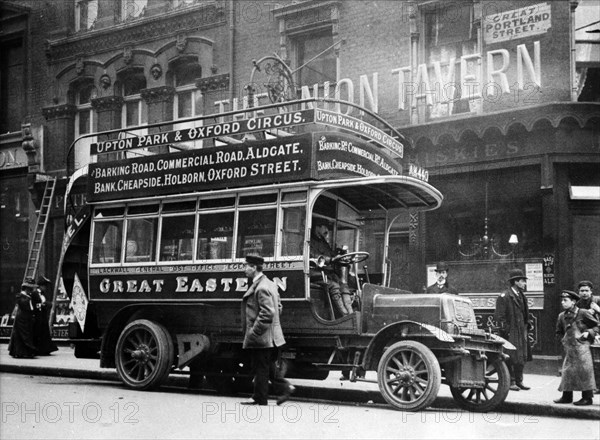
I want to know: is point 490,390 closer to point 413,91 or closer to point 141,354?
point 141,354

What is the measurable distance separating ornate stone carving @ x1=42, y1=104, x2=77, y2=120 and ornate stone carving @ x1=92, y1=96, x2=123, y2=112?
2.71ft

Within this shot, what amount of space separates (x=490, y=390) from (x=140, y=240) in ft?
17.1

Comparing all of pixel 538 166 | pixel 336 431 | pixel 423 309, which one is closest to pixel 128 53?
pixel 538 166

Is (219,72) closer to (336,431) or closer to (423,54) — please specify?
(423,54)

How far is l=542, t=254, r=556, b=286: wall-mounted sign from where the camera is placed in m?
13.2

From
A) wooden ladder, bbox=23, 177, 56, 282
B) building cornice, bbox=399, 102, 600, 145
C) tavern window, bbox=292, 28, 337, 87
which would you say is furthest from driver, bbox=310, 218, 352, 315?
wooden ladder, bbox=23, 177, 56, 282

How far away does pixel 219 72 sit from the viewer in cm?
1808

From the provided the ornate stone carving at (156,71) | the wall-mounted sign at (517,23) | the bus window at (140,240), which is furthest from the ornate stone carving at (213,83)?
the bus window at (140,240)

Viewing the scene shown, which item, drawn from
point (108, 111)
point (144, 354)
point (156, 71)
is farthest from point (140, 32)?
point (144, 354)

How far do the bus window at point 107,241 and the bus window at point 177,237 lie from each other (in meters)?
0.84

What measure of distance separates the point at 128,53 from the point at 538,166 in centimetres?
1008

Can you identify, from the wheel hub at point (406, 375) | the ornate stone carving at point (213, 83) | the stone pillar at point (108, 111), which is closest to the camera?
the wheel hub at point (406, 375)

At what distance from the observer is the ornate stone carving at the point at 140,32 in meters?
18.2

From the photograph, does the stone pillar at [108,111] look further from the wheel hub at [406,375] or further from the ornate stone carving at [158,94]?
the wheel hub at [406,375]
